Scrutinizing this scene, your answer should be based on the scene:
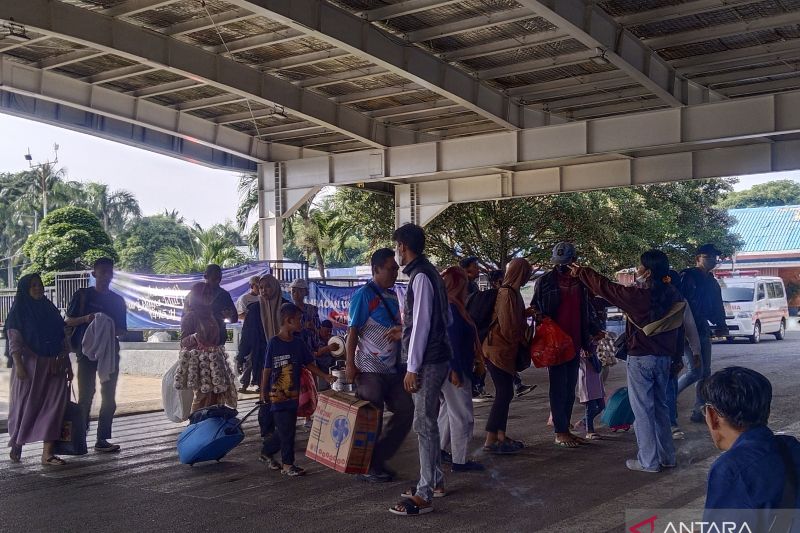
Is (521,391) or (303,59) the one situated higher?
(303,59)

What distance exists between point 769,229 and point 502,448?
48.6 m

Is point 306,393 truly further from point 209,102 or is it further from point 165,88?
point 209,102

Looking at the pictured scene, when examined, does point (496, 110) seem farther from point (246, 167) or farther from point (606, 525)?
point (606, 525)

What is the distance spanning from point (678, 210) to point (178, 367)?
31.2 metres

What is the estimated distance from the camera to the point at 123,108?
67.8ft

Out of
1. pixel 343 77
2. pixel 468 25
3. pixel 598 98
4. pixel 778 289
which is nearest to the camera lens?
pixel 468 25

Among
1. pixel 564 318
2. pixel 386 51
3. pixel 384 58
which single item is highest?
pixel 386 51

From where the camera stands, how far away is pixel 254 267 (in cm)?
1683

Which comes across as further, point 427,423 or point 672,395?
point 672,395

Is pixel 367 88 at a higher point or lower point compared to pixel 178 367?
higher

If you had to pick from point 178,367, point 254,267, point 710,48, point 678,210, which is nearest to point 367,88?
point 254,267

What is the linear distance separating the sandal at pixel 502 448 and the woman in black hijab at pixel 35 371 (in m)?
4.07

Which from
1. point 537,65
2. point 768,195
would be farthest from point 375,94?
point 768,195

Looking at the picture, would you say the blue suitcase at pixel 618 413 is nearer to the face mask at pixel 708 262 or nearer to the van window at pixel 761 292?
the face mask at pixel 708 262
